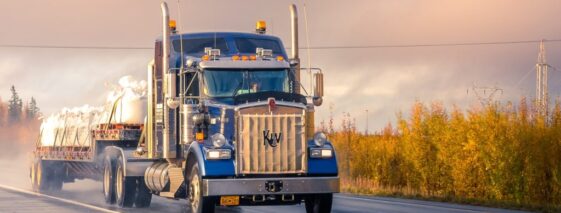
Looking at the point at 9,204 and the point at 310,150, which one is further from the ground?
the point at 310,150

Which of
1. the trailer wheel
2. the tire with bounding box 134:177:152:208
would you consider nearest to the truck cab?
the tire with bounding box 134:177:152:208

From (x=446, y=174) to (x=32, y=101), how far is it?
146 metres

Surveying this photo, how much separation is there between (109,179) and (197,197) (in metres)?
7.28

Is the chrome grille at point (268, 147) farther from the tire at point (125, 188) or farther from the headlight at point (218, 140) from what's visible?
the tire at point (125, 188)

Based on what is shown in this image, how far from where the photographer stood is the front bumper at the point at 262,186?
17.1m

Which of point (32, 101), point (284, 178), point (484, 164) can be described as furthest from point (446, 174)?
point (32, 101)

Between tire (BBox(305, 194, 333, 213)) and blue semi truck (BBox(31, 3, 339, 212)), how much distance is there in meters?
0.02

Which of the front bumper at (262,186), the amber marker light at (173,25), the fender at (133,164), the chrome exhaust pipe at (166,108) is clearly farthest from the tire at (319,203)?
the amber marker light at (173,25)

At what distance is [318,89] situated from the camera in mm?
18547

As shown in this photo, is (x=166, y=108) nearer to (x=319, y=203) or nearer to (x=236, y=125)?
(x=236, y=125)

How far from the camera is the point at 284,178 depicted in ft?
57.5

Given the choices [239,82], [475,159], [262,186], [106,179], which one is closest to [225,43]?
[239,82]

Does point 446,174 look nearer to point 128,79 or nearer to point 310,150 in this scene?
point 128,79

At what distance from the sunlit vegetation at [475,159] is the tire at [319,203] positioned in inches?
289
